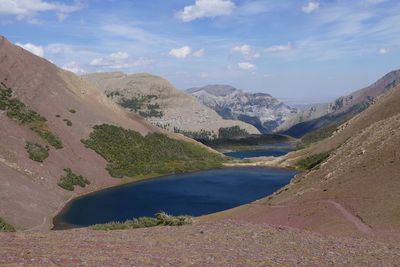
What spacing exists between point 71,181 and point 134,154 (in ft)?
164

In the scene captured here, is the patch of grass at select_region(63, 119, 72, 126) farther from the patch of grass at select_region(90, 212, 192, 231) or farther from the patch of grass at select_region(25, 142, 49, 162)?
the patch of grass at select_region(90, 212, 192, 231)

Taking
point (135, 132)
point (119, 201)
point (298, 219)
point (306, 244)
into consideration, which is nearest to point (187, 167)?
point (135, 132)

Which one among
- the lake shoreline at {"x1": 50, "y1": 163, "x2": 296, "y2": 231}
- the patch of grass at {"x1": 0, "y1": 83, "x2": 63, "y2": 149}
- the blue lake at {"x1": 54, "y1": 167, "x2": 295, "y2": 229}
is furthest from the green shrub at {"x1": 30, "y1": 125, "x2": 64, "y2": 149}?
the blue lake at {"x1": 54, "y1": 167, "x2": 295, "y2": 229}

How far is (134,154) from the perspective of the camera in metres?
176

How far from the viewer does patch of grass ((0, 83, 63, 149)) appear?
14138 centimetres

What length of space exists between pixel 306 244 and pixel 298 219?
16.6 metres

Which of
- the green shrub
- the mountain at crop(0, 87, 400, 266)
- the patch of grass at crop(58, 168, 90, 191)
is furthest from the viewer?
the green shrub

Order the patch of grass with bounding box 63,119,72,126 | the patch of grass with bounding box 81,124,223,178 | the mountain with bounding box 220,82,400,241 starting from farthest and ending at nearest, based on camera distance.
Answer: the patch of grass with bounding box 63,119,72,126, the patch of grass with bounding box 81,124,223,178, the mountain with bounding box 220,82,400,241

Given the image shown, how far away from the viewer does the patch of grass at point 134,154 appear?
521ft

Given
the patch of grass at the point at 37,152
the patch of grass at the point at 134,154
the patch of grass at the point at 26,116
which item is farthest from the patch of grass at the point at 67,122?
the patch of grass at the point at 37,152

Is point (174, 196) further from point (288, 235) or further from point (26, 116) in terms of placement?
point (288, 235)

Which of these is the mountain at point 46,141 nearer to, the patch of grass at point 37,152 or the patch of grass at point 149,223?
the patch of grass at point 37,152

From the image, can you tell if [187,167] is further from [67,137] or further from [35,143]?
[35,143]

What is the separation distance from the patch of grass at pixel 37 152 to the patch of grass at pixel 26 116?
8.24 metres
